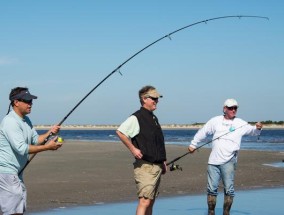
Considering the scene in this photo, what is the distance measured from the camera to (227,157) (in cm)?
829

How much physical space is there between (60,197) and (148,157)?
4476 mm

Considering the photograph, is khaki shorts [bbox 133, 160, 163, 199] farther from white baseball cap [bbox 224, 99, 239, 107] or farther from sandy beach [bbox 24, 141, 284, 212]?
sandy beach [bbox 24, 141, 284, 212]

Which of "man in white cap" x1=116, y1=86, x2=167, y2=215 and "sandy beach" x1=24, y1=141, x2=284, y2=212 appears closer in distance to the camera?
"man in white cap" x1=116, y1=86, x2=167, y2=215

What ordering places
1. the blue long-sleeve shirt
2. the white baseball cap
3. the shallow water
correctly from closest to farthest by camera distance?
the blue long-sleeve shirt, the white baseball cap, the shallow water

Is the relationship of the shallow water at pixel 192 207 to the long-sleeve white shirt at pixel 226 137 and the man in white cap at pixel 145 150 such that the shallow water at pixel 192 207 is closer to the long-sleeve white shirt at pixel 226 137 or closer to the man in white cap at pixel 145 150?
the long-sleeve white shirt at pixel 226 137

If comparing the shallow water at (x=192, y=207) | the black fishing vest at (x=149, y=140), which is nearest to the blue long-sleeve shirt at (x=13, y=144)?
the black fishing vest at (x=149, y=140)

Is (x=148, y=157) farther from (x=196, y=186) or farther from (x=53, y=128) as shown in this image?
(x=196, y=186)

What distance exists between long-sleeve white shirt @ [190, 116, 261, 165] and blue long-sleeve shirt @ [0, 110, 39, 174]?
3.31 metres

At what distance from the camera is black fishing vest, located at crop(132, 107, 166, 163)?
6.74 m

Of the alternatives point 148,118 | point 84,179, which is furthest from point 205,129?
point 84,179

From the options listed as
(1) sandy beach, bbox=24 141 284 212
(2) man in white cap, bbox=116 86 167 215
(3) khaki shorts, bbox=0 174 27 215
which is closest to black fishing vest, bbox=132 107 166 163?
(2) man in white cap, bbox=116 86 167 215

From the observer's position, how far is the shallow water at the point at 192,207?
9.18m

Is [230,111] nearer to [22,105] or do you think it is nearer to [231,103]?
[231,103]

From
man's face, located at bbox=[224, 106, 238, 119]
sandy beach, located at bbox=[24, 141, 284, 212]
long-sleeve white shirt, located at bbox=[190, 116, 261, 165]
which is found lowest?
sandy beach, located at bbox=[24, 141, 284, 212]
